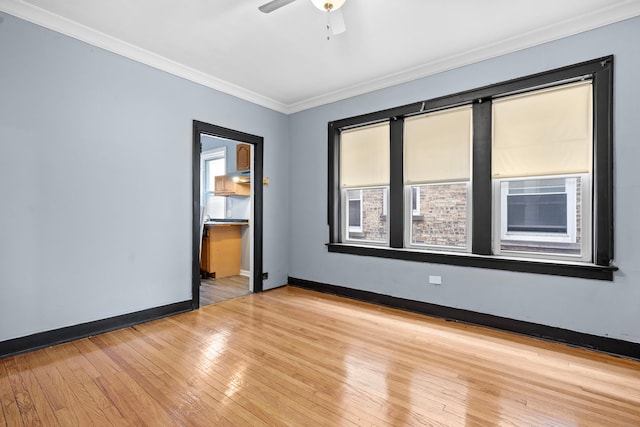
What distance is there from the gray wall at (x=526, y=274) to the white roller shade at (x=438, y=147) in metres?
0.28

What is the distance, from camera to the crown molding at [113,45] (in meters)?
2.54

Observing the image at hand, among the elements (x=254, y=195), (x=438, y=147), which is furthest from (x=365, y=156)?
(x=254, y=195)

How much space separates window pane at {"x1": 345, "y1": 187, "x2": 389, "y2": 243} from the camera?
4199 millimetres

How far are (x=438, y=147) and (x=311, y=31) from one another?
6.15 ft

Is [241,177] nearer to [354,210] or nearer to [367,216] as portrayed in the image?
[354,210]

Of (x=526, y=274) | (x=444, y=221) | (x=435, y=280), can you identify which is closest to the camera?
(x=526, y=274)

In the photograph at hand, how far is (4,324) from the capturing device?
8.15 feet

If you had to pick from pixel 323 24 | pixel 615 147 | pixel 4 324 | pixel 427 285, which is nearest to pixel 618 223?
pixel 615 147

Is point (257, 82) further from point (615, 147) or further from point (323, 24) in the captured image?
point (615, 147)

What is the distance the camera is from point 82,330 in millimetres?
2877

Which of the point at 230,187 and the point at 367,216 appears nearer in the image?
the point at 367,216

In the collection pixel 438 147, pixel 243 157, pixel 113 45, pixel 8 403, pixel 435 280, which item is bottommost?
pixel 8 403

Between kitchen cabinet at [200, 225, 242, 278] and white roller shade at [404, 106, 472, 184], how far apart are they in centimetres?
329

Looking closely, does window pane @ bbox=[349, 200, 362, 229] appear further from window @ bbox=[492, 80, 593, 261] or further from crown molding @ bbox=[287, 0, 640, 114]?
window @ bbox=[492, 80, 593, 261]
